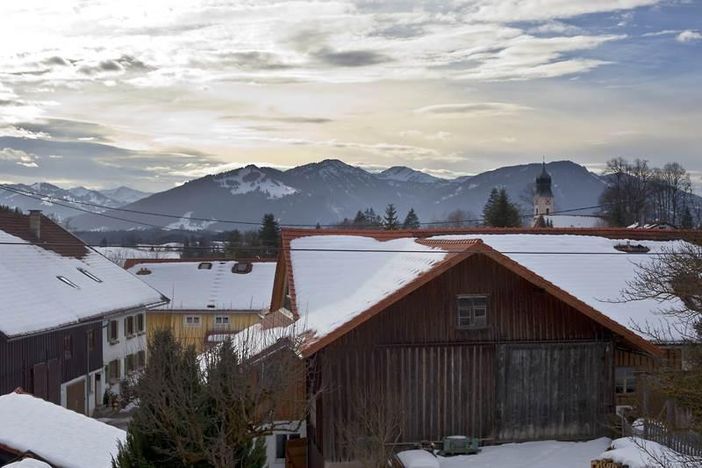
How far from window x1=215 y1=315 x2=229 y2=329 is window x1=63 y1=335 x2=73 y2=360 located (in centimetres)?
2129

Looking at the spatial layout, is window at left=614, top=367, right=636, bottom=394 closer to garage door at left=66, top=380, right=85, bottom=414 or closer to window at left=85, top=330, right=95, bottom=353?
garage door at left=66, top=380, right=85, bottom=414

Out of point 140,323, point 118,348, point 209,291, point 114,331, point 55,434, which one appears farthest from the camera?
point 209,291

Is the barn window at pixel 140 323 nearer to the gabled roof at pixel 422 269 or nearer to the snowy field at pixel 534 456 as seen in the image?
the gabled roof at pixel 422 269

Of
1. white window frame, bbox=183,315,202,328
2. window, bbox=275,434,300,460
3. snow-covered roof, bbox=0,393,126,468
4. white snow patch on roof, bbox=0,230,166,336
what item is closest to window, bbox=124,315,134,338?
white snow patch on roof, bbox=0,230,166,336

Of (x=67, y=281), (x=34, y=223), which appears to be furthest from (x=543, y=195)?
(x=67, y=281)

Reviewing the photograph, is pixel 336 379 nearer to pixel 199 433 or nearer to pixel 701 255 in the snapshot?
pixel 199 433

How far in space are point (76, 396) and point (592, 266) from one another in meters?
20.7

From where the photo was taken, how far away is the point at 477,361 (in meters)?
19.8

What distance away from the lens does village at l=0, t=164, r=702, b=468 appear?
13.6m

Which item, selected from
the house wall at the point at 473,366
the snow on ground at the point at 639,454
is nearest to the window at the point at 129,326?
the house wall at the point at 473,366

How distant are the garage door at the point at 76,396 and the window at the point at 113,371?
3.39 meters

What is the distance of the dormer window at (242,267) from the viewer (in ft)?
187

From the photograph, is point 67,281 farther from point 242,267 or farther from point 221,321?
point 242,267

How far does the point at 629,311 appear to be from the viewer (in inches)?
921
